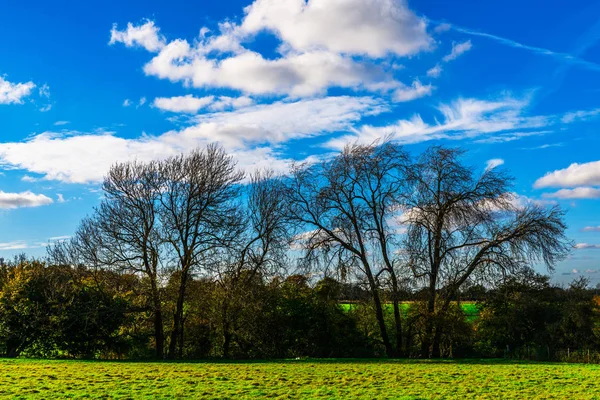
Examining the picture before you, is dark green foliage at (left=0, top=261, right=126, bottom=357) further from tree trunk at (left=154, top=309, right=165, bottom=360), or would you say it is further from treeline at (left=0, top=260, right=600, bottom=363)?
tree trunk at (left=154, top=309, right=165, bottom=360)

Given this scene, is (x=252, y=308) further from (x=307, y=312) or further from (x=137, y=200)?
(x=137, y=200)

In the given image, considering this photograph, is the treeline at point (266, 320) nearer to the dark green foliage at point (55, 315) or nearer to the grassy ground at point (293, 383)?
the dark green foliage at point (55, 315)

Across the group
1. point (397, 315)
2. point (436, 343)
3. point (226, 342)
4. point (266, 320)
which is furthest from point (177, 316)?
point (436, 343)

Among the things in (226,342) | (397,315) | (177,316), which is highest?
(177,316)

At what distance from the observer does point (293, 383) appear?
13945 mm

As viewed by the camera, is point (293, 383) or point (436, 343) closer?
point (293, 383)

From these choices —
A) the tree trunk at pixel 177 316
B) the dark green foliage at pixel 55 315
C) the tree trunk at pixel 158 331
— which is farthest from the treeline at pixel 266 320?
the tree trunk at pixel 158 331

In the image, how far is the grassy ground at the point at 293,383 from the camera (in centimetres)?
1203

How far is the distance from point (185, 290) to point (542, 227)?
18633 mm

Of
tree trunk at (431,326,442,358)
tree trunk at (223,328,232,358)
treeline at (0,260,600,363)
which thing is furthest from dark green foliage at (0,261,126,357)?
tree trunk at (431,326,442,358)

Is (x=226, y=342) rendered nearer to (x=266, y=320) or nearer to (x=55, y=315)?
(x=266, y=320)

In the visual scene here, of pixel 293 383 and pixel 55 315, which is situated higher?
pixel 55 315

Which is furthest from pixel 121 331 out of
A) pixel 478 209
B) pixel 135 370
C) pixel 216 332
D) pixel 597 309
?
pixel 597 309

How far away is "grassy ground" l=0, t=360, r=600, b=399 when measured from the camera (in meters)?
12.0
